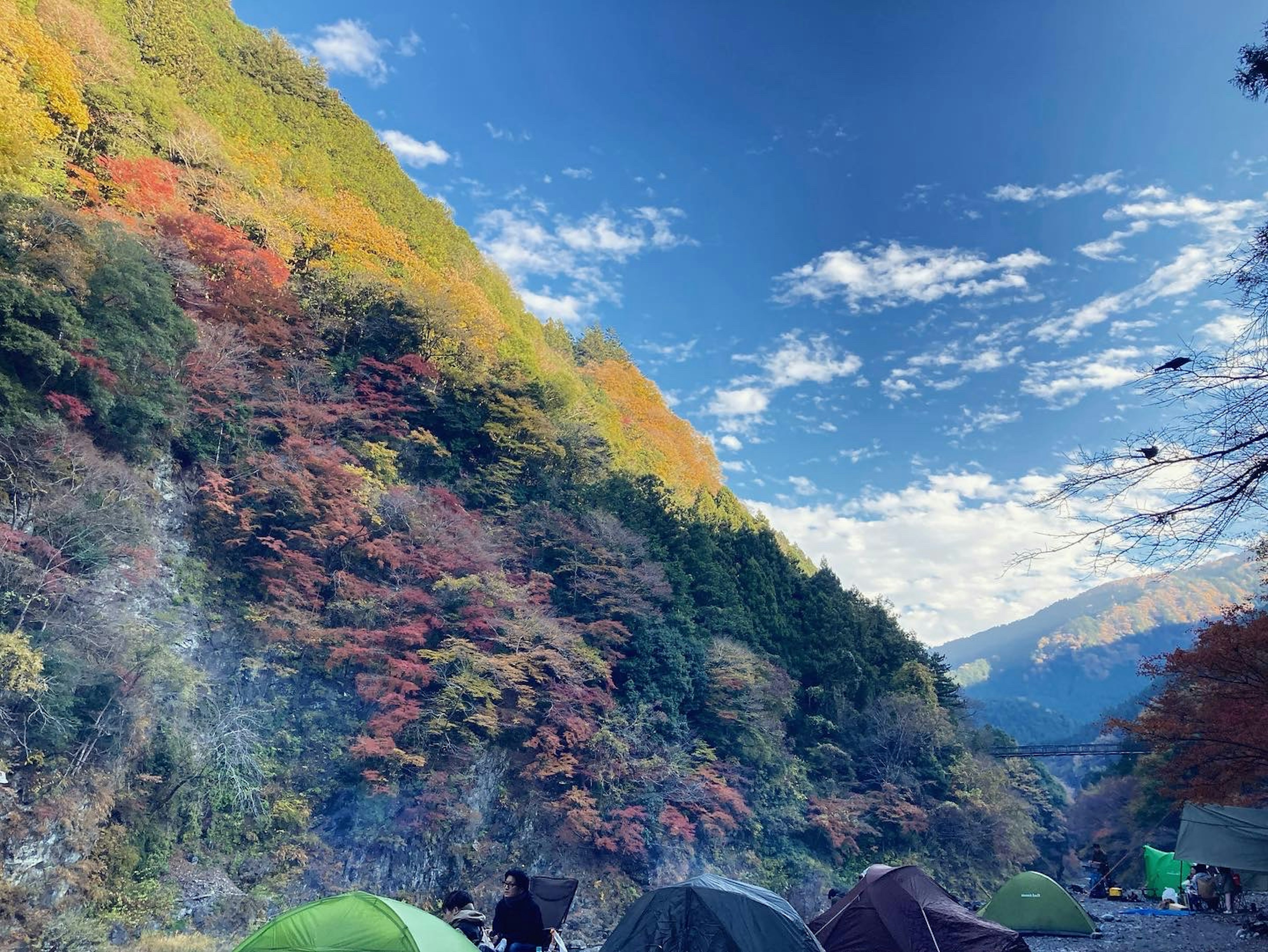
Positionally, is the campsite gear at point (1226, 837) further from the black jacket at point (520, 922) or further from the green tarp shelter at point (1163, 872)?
the black jacket at point (520, 922)

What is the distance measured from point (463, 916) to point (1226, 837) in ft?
40.8

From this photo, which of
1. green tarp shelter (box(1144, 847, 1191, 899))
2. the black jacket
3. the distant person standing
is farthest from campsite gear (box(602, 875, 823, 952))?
the distant person standing

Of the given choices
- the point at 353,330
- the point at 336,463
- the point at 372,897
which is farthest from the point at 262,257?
the point at 372,897

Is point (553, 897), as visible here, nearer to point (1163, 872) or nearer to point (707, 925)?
point (707, 925)

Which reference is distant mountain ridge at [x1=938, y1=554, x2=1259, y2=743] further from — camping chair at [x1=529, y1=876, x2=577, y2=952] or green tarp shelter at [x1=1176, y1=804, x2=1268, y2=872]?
camping chair at [x1=529, y1=876, x2=577, y2=952]

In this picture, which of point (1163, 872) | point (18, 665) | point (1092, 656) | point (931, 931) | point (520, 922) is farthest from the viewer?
point (1092, 656)

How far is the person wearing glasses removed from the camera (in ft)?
18.8

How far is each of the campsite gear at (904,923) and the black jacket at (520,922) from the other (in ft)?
9.89

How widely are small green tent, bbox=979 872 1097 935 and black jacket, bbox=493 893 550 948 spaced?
28.8 ft

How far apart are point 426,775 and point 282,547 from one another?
197 inches

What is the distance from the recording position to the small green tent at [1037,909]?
1077 cm

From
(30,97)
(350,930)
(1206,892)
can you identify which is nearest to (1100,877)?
(1206,892)

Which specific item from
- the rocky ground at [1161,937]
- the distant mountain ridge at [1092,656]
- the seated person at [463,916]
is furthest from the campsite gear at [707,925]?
the distant mountain ridge at [1092,656]

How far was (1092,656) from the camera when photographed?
134 meters
